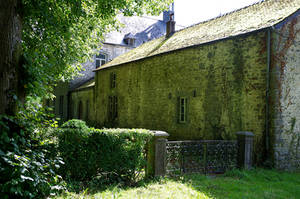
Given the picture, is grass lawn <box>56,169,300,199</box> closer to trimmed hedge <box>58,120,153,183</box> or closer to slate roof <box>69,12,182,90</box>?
trimmed hedge <box>58,120,153,183</box>

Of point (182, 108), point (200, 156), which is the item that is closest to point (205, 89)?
point (182, 108)

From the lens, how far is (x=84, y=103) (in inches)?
990

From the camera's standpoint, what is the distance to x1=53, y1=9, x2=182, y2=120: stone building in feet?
82.6

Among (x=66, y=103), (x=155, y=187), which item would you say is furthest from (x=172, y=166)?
(x=66, y=103)

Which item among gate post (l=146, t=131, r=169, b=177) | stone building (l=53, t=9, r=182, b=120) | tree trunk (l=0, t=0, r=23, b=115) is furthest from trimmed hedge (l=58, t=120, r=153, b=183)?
stone building (l=53, t=9, r=182, b=120)

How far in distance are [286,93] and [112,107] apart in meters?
13.2

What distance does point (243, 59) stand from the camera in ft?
34.3

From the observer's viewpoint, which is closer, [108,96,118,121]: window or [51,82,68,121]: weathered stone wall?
[108,96,118,121]: window

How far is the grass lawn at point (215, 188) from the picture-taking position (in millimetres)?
5738

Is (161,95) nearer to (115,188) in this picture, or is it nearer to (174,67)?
(174,67)

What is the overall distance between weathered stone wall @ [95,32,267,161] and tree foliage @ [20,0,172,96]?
3.40m

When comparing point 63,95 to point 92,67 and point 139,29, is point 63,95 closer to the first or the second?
point 92,67

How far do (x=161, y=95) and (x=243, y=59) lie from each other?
17.7ft

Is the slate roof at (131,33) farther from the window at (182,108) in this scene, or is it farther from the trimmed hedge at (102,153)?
the trimmed hedge at (102,153)
